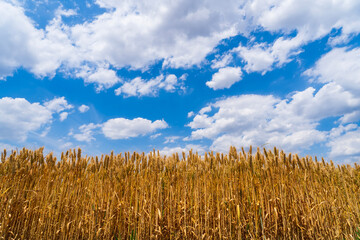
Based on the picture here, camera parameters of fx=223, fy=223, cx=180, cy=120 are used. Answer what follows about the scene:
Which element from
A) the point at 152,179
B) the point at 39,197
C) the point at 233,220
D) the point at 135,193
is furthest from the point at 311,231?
the point at 39,197

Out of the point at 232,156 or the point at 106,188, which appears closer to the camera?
the point at 106,188

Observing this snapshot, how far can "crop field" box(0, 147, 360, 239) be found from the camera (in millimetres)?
3643

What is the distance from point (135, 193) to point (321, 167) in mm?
4084

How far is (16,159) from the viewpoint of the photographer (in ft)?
14.8

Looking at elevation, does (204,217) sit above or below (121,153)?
below

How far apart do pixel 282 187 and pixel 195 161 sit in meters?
1.64

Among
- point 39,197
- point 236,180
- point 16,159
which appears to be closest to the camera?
point 236,180

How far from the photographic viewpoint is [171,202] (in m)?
3.79

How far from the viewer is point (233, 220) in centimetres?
379

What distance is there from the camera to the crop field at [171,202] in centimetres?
364

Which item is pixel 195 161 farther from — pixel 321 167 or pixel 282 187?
pixel 321 167

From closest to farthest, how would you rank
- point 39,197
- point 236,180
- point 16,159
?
point 236,180 < point 39,197 < point 16,159

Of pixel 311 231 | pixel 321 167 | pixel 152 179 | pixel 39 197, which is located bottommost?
pixel 311 231

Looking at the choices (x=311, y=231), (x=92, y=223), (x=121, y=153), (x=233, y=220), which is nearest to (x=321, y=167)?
(x=311, y=231)
